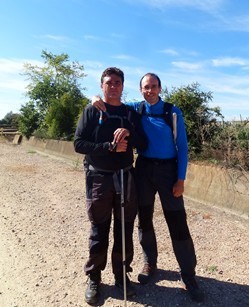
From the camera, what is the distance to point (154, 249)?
163 inches

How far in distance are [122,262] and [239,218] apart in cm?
324

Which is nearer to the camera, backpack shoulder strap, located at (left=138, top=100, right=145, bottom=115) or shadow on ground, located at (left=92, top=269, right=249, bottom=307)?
shadow on ground, located at (left=92, top=269, right=249, bottom=307)

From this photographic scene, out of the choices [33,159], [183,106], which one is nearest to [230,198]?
[183,106]

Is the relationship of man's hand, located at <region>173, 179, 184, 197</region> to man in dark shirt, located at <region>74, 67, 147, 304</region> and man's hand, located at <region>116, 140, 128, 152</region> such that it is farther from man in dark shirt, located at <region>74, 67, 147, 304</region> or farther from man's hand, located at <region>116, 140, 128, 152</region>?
man's hand, located at <region>116, 140, 128, 152</region>

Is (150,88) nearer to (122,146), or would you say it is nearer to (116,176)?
(122,146)

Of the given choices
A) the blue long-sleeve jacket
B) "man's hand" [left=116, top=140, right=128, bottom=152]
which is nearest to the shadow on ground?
the blue long-sleeve jacket

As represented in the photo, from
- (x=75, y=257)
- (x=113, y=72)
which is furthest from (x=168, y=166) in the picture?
(x=75, y=257)

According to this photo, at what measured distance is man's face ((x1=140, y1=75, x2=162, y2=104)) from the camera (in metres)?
3.70

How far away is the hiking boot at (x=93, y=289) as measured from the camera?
3642 millimetres

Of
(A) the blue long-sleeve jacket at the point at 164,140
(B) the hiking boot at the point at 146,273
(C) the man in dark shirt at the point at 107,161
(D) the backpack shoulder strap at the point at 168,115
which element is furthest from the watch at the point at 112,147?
(B) the hiking boot at the point at 146,273

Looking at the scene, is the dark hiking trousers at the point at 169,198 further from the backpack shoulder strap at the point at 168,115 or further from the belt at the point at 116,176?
the backpack shoulder strap at the point at 168,115

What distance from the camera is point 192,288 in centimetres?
368

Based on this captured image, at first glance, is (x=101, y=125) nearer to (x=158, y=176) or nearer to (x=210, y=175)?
(x=158, y=176)

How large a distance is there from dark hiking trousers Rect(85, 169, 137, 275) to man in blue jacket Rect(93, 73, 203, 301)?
9.4 inches
